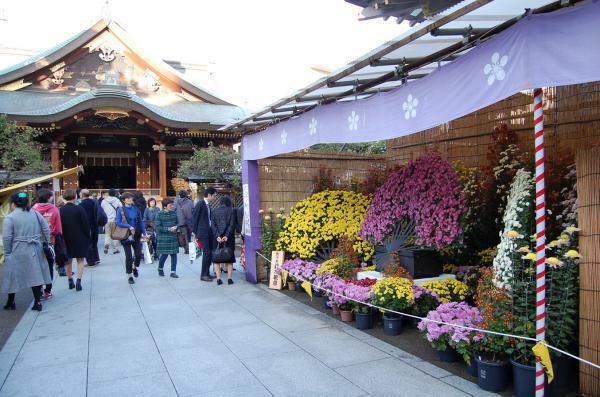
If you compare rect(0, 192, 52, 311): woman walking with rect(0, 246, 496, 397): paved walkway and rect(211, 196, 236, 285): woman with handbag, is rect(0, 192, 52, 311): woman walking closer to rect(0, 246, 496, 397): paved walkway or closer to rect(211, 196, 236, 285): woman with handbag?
rect(0, 246, 496, 397): paved walkway

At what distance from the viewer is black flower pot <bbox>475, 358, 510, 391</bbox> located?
149 inches

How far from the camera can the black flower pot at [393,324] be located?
211 inches

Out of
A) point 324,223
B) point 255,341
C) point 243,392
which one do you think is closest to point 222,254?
point 324,223

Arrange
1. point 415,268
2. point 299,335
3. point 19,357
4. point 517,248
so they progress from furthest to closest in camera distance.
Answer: point 415,268
point 299,335
point 19,357
point 517,248

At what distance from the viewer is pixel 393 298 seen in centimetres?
525

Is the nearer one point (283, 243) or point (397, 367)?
point (397, 367)

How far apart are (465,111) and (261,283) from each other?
6034 mm

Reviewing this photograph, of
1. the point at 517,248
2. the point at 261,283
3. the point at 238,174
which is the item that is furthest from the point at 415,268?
the point at 238,174

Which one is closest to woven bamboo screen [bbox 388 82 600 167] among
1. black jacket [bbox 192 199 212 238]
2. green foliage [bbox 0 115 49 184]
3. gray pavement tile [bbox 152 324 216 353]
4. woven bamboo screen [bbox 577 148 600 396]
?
woven bamboo screen [bbox 577 148 600 396]

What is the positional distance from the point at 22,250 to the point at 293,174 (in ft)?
15.6

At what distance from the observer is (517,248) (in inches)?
156

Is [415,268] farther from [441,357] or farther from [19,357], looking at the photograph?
[19,357]

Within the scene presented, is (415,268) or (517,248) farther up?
(517,248)

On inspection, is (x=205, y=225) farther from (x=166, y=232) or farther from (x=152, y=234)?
(x=152, y=234)
